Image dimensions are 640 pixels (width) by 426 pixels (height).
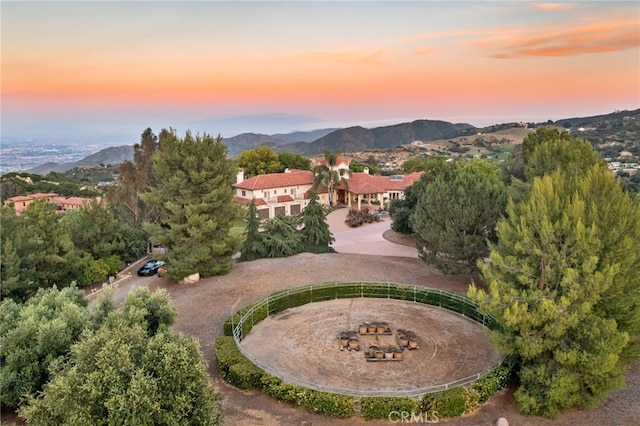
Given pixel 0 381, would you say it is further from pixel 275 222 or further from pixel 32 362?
pixel 275 222

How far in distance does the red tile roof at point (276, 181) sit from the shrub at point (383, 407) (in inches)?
1560

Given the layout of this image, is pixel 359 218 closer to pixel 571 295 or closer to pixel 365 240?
pixel 365 240

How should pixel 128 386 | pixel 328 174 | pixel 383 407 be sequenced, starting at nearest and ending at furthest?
pixel 128 386, pixel 383 407, pixel 328 174

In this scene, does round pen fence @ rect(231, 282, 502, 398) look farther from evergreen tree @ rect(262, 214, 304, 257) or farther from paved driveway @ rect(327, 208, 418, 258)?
paved driveway @ rect(327, 208, 418, 258)

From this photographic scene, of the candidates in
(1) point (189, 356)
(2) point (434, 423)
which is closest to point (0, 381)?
(1) point (189, 356)

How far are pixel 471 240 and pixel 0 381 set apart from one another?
843 inches

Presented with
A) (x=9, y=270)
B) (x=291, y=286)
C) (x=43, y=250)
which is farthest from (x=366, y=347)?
(x=43, y=250)

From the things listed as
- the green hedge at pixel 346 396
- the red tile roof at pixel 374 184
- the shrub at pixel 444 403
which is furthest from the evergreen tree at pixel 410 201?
the shrub at pixel 444 403

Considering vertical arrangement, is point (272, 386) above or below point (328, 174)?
below

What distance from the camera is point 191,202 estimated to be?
26875mm

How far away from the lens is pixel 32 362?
11.6m

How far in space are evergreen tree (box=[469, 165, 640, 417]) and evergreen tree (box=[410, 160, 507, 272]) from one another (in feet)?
26.5

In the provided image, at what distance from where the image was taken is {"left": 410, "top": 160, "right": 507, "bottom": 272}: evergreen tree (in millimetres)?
23594

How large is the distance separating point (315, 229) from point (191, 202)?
1190cm
